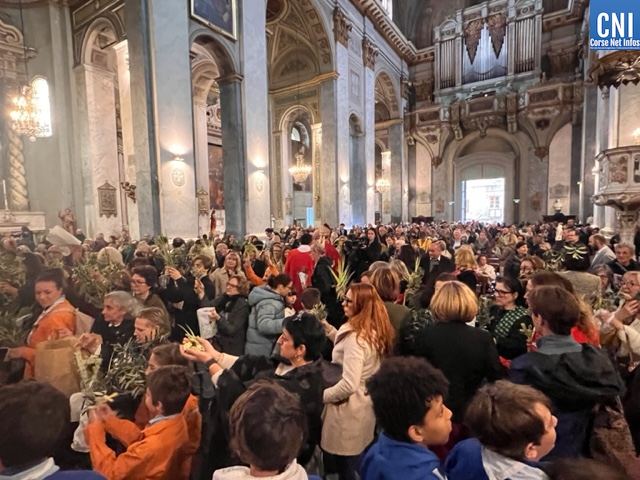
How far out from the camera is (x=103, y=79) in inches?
410

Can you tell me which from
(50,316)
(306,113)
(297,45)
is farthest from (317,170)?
(50,316)

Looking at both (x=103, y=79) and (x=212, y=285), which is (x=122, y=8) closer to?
(x=103, y=79)

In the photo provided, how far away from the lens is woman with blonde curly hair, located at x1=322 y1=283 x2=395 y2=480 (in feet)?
6.35

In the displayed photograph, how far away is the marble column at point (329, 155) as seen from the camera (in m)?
13.7

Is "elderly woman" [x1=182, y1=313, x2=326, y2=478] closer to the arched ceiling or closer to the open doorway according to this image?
the open doorway

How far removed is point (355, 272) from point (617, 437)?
429 cm

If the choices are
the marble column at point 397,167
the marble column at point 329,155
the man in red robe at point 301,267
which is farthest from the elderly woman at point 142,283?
the marble column at point 397,167

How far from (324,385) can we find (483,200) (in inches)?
885

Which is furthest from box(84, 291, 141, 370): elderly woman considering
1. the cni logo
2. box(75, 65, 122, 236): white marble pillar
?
box(75, 65, 122, 236): white marble pillar

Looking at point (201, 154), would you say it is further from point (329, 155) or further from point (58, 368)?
point (58, 368)

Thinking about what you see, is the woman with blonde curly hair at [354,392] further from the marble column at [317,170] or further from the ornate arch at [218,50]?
the marble column at [317,170]

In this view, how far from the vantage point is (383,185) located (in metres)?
20.8

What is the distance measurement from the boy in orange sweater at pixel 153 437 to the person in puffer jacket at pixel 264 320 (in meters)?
1.10

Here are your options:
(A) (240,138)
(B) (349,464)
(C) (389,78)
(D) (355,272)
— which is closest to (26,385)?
(B) (349,464)
